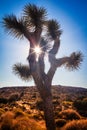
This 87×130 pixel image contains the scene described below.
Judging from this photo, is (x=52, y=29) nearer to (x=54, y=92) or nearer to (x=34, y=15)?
(x=34, y=15)

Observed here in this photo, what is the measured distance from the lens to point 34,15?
1099cm

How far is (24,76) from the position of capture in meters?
11.6

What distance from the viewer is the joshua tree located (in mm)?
9617

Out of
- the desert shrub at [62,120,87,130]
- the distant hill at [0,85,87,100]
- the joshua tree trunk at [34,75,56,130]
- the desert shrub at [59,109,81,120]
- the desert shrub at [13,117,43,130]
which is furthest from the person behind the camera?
the distant hill at [0,85,87,100]

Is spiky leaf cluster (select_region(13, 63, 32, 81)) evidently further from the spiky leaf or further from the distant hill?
the distant hill

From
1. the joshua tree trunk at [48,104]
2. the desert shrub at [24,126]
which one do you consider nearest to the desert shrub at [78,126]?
the joshua tree trunk at [48,104]

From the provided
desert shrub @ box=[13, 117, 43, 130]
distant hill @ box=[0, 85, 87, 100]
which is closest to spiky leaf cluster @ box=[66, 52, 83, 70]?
desert shrub @ box=[13, 117, 43, 130]

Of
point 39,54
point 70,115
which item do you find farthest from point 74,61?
point 70,115

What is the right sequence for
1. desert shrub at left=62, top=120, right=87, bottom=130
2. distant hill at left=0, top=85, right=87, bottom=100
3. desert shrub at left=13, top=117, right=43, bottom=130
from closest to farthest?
desert shrub at left=62, top=120, right=87, bottom=130 → desert shrub at left=13, top=117, right=43, bottom=130 → distant hill at left=0, top=85, right=87, bottom=100

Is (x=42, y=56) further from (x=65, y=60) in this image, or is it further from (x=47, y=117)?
(x=47, y=117)

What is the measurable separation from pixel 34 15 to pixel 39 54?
2.17 metres

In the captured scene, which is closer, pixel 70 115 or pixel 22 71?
pixel 22 71

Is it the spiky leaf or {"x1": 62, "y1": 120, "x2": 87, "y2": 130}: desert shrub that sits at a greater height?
the spiky leaf

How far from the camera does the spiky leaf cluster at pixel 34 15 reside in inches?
429
